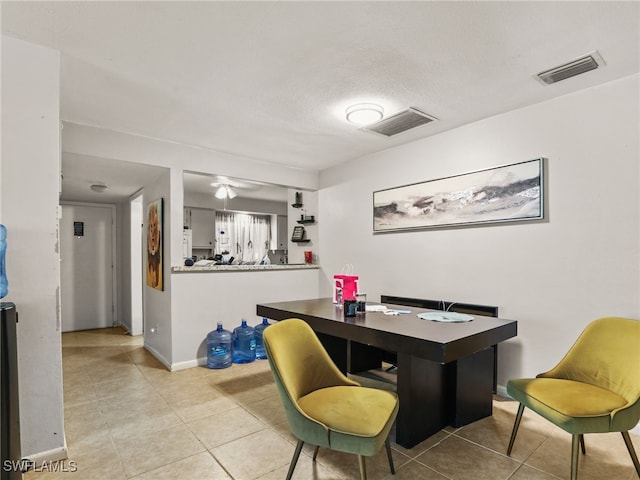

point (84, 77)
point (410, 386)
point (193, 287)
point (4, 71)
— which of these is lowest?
point (410, 386)

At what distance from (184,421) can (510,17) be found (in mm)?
3212

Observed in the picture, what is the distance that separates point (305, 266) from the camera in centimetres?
484

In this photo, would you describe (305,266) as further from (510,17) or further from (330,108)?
(510,17)

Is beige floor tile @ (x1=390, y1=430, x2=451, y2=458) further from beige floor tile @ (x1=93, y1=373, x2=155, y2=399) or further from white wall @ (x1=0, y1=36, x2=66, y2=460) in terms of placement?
beige floor tile @ (x1=93, y1=373, x2=155, y2=399)

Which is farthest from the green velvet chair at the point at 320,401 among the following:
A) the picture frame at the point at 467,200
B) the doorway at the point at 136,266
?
the doorway at the point at 136,266

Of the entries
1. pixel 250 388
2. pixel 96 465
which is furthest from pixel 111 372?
pixel 96 465

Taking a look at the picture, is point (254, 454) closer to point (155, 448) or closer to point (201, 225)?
point (155, 448)

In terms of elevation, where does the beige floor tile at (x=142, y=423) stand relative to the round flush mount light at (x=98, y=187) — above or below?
below

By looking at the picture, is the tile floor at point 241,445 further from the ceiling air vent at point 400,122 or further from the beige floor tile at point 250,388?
the ceiling air vent at point 400,122

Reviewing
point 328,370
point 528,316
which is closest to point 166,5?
point 328,370

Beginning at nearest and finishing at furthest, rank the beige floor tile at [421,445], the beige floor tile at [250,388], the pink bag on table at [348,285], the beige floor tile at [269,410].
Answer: the beige floor tile at [421,445]
the beige floor tile at [269,410]
the pink bag on table at [348,285]
the beige floor tile at [250,388]

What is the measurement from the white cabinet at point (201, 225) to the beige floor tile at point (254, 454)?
4.68 meters

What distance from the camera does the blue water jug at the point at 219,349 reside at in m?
3.73

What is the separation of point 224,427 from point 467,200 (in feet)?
8.98
